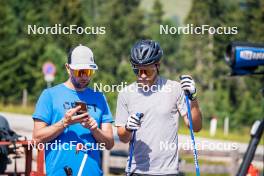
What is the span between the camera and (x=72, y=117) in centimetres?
551

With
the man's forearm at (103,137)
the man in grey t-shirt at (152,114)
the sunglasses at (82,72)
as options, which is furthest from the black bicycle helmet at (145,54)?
the man's forearm at (103,137)

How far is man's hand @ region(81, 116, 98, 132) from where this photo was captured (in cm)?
558

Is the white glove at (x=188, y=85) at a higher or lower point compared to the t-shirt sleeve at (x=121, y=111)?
higher

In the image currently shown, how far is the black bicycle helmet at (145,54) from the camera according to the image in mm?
5980

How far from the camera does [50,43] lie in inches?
2149

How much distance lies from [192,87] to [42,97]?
1092mm

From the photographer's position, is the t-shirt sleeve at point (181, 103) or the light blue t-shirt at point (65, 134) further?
the t-shirt sleeve at point (181, 103)

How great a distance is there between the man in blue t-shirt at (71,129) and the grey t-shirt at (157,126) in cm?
26

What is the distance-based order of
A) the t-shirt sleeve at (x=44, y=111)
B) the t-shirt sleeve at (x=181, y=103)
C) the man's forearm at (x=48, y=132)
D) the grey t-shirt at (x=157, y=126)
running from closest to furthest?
the man's forearm at (x=48, y=132) → the t-shirt sleeve at (x=44, y=111) → the grey t-shirt at (x=157, y=126) → the t-shirt sleeve at (x=181, y=103)

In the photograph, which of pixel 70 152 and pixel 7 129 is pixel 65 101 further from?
pixel 7 129

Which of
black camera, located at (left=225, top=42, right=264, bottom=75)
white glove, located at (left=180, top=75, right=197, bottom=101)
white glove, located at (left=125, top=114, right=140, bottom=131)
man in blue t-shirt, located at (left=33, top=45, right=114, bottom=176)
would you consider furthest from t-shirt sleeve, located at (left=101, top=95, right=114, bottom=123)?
black camera, located at (left=225, top=42, right=264, bottom=75)

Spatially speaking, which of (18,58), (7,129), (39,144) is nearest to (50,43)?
(18,58)

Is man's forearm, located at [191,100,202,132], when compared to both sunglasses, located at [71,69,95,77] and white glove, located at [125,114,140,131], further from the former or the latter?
sunglasses, located at [71,69,95,77]

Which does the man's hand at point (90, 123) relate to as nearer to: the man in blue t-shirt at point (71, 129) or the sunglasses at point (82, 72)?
the man in blue t-shirt at point (71, 129)
